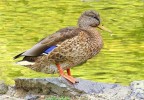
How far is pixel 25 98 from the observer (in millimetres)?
9133

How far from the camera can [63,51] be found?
8.88 meters

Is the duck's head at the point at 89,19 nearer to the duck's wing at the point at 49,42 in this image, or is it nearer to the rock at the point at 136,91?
the duck's wing at the point at 49,42

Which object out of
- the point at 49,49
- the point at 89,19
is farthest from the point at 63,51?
the point at 89,19

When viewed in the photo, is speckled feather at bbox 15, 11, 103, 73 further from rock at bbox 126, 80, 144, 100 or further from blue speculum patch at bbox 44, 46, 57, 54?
rock at bbox 126, 80, 144, 100

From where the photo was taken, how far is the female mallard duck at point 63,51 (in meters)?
8.88

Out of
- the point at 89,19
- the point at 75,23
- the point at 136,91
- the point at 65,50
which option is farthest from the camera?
the point at 75,23

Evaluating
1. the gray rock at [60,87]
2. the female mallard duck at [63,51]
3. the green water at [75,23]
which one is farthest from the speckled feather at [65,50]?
the green water at [75,23]

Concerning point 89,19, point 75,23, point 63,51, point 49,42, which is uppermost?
point 89,19

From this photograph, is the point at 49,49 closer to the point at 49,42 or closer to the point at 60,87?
the point at 49,42

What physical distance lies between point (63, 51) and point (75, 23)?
910 cm

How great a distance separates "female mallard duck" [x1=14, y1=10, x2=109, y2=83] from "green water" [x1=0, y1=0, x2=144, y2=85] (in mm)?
2093

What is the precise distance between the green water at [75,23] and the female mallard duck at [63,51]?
2.09 meters

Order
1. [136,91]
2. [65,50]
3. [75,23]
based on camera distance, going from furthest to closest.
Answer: [75,23] → [136,91] → [65,50]

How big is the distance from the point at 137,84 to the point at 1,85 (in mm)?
1983
